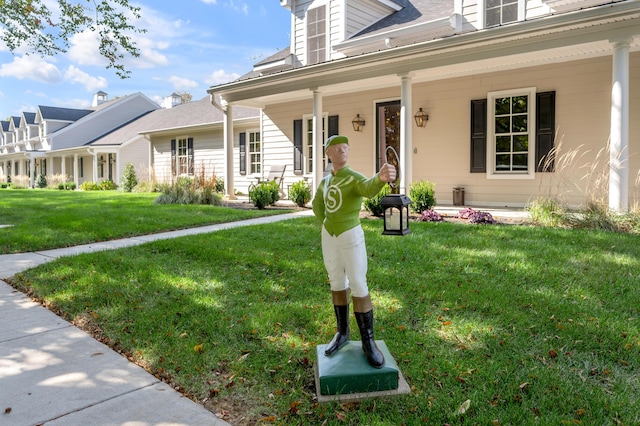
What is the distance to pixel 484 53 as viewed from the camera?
7.37 m

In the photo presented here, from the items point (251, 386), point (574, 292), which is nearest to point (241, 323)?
point (251, 386)

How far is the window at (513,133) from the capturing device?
8484 mm

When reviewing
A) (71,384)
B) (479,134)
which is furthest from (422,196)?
(71,384)

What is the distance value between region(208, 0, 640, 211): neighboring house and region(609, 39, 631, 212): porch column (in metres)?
0.02

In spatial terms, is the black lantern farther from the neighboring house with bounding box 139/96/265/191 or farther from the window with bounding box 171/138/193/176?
the window with bounding box 171/138/193/176

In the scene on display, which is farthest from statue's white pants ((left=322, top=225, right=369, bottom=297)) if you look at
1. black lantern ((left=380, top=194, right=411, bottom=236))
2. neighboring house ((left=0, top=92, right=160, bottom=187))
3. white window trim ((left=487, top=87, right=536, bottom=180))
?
neighboring house ((left=0, top=92, right=160, bottom=187))

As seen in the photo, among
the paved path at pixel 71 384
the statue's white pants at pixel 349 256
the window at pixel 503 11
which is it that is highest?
the window at pixel 503 11

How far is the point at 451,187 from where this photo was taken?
980cm

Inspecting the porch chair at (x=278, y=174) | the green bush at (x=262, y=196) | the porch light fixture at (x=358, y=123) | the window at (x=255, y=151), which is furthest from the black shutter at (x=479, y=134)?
the window at (x=255, y=151)

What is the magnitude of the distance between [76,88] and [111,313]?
38.9 m

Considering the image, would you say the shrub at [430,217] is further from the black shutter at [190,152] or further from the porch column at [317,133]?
the black shutter at [190,152]

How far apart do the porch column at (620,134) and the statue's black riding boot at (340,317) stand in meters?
5.39

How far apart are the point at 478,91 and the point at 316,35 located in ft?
15.4

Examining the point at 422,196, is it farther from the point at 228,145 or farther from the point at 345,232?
the point at 345,232
